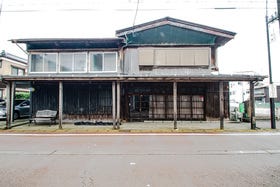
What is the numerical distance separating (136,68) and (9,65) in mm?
18752

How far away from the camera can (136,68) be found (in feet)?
54.0

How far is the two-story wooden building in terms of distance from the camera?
16266mm

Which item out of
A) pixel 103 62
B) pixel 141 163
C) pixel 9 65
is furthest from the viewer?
pixel 9 65

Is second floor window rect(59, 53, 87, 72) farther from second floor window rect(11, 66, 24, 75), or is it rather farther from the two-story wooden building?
second floor window rect(11, 66, 24, 75)

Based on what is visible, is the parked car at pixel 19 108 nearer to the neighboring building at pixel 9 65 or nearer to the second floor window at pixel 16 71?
the neighboring building at pixel 9 65

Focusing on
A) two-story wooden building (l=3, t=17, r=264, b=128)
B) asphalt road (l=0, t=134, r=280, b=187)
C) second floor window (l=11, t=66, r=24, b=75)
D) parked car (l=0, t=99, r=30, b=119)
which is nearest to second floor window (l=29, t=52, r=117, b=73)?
two-story wooden building (l=3, t=17, r=264, b=128)

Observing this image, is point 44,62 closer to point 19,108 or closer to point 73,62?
point 73,62

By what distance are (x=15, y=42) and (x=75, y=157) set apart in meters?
12.8

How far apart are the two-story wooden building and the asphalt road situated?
7262mm

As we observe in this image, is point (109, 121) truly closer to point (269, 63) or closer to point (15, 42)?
point (15, 42)

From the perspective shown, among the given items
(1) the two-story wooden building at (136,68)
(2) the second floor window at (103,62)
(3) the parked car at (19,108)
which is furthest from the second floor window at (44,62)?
(3) the parked car at (19,108)

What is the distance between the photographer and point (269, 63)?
44.0 feet

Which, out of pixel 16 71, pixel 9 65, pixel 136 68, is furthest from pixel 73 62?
pixel 16 71

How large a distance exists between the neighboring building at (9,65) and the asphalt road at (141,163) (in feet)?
66.4
